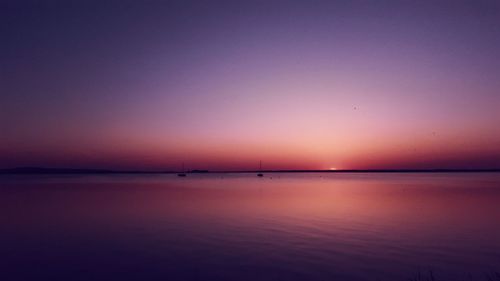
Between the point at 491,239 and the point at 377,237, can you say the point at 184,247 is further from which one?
the point at 491,239

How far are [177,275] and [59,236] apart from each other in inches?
575

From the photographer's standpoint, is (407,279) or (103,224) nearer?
(407,279)

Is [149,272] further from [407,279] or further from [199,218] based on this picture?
[199,218]

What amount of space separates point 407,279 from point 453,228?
54.4 feet

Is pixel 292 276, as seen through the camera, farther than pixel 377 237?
No

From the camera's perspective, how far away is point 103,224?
33.3m

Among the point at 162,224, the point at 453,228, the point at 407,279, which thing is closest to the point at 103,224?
the point at 162,224

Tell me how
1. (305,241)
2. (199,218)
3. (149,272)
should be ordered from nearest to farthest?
(149,272) < (305,241) < (199,218)

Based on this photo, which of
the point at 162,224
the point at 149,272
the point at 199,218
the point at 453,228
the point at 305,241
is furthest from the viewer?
the point at 199,218

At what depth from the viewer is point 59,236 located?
2767cm

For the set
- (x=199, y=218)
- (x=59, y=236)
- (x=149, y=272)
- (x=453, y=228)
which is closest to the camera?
(x=149, y=272)

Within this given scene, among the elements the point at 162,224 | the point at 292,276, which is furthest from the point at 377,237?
the point at 162,224

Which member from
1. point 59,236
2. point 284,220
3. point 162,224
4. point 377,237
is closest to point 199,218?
point 162,224

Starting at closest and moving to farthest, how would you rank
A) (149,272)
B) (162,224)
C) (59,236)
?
1. (149,272)
2. (59,236)
3. (162,224)
